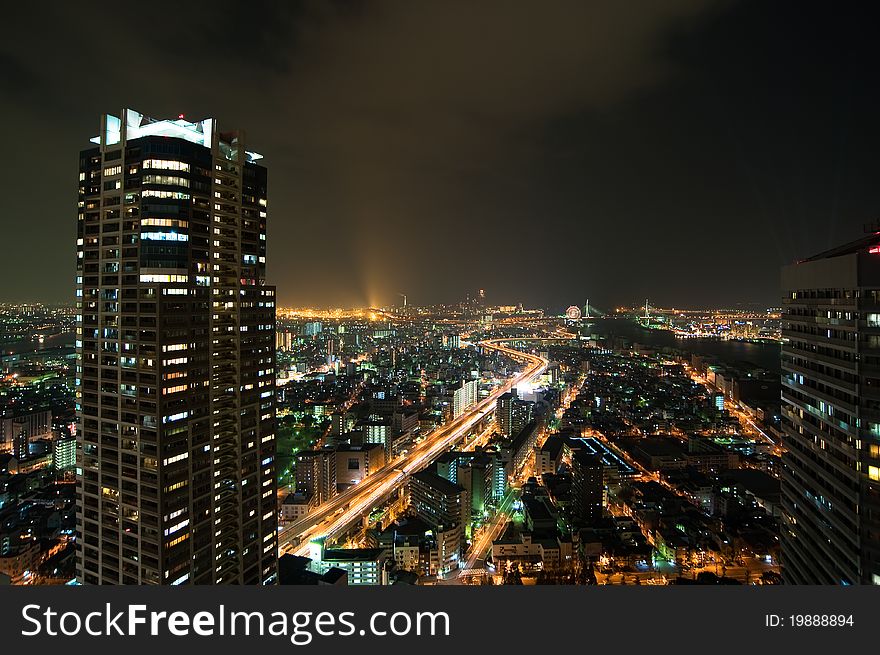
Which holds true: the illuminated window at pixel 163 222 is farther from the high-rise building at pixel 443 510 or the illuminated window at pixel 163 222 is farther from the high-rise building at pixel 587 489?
the high-rise building at pixel 587 489

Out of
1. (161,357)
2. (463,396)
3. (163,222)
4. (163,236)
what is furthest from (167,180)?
(463,396)

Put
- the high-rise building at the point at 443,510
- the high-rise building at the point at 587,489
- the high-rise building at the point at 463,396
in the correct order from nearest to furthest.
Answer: the high-rise building at the point at 443,510, the high-rise building at the point at 587,489, the high-rise building at the point at 463,396

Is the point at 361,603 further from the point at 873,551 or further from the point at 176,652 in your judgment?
the point at 873,551

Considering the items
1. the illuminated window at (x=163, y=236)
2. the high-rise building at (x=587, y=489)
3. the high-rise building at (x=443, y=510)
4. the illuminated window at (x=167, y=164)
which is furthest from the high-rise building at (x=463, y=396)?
the illuminated window at (x=167, y=164)

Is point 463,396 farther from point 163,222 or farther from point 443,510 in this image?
point 163,222

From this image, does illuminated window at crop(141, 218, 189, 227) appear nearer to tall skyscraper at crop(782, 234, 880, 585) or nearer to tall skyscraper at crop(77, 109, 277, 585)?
tall skyscraper at crop(77, 109, 277, 585)

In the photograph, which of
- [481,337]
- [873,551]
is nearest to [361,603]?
[873,551]

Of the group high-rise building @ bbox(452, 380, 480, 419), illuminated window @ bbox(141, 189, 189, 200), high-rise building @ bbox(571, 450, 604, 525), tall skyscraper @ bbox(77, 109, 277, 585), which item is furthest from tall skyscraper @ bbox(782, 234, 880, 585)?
high-rise building @ bbox(452, 380, 480, 419)
